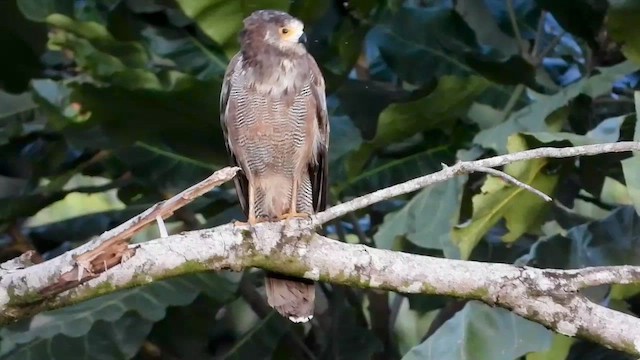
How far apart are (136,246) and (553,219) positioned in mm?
1577

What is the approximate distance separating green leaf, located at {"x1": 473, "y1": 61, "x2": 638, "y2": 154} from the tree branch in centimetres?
83

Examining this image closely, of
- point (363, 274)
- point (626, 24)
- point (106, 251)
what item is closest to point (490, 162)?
point (363, 274)

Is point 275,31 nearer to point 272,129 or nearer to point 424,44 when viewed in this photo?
point 272,129

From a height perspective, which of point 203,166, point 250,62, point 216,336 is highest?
point 250,62

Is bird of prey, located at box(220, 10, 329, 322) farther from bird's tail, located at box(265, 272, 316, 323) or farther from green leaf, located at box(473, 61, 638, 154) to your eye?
green leaf, located at box(473, 61, 638, 154)

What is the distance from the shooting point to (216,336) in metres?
3.40

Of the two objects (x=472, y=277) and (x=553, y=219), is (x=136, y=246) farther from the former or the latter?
(x=553, y=219)

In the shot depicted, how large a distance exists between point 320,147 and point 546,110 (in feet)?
1.88

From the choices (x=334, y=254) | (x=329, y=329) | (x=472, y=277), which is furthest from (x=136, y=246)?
(x=329, y=329)

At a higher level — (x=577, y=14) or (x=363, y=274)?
(x=363, y=274)

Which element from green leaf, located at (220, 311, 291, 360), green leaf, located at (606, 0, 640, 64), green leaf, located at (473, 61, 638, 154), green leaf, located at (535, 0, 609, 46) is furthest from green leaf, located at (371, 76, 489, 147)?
green leaf, located at (220, 311, 291, 360)

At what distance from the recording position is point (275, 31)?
2455 mm

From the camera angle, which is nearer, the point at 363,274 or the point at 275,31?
the point at 363,274

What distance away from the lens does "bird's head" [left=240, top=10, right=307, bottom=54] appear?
2.46 m
